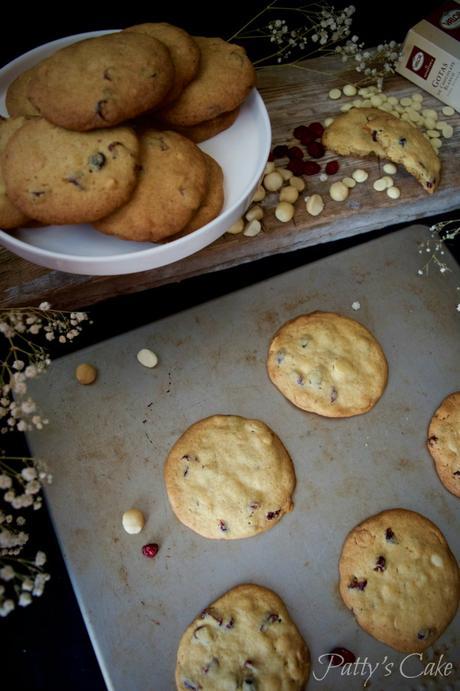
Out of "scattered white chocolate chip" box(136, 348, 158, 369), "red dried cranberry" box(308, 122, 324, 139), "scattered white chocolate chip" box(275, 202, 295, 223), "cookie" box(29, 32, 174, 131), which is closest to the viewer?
"cookie" box(29, 32, 174, 131)

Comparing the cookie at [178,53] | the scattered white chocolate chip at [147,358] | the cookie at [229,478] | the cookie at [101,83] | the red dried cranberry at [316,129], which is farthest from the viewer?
the red dried cranberry at [316,129]

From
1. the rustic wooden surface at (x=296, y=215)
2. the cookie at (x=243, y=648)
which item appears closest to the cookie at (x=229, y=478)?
the cookie at (x=243, y=648)

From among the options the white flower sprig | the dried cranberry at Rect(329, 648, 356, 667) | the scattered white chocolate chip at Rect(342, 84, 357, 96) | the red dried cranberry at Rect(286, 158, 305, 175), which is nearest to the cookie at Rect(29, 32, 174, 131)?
the white flower sprig

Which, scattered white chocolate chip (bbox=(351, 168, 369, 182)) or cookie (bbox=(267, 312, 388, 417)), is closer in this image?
cookie (bbox=(267, 312, 388, 417))

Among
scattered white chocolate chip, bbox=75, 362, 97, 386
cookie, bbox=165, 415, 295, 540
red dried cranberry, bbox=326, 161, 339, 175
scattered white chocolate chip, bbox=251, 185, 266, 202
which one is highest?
red dried cranberry, bbox=326, 161, 339, 175

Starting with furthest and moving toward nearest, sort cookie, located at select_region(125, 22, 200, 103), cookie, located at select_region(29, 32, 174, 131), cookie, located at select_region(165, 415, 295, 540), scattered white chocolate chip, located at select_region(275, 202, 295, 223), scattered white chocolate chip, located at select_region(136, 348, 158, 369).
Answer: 1. scattered white chocolate chip, located at select_region(275, 202, 295, 223)
2. scattered white chocolate chip, located at select_region(136, 348, 158, 369)
3. cookie, located at select_region(165, 415, 295, 540)
4. cookie, located at select_region(125, 22, 200, 103)
5. cookie, located at select_region(29, 32, 174, 131)

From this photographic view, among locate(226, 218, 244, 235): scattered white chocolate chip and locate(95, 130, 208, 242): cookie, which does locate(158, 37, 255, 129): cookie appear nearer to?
locate(95, 130, 208, 242): cookie

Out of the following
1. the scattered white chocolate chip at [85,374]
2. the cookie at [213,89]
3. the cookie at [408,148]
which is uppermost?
the cookie at [213,89]

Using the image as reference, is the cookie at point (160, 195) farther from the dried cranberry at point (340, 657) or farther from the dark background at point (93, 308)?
the dried cranberry at point (340, 657)
